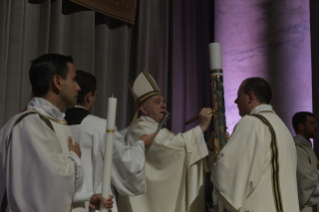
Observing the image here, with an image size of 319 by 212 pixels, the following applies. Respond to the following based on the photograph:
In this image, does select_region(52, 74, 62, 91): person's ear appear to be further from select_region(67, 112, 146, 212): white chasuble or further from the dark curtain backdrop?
the dark curtain backdrop

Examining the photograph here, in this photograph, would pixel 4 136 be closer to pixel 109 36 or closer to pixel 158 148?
pixel 158 148

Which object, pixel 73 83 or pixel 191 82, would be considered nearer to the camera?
pixel 73 83

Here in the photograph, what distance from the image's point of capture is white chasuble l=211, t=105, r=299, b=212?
2.88m

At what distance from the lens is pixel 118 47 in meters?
5.37

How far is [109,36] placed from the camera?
5.37 m

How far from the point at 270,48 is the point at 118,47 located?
230 centimetres

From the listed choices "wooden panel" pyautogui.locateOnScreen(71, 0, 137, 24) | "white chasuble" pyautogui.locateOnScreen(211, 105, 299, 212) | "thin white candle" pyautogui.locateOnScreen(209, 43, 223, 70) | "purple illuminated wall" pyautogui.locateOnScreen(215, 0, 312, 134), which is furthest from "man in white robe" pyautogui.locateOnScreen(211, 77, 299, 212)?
"purple illuminated wall" pyautogui.locateOnScreen(215, 0, 312, 134)

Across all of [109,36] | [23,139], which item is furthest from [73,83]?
[109,36]

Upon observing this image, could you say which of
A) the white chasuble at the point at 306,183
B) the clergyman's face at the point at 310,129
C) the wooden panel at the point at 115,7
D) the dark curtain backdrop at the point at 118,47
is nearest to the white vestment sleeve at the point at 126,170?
the dark curtain backdrop at the point at 118,47

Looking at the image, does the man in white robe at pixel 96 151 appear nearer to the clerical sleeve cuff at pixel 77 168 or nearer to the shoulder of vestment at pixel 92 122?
the shoulder of vestment at pixel 92 122

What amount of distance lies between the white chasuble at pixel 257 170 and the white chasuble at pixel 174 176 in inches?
27.5

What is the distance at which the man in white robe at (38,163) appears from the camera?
2039 mm

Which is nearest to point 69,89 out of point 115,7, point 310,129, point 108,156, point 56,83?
point 56,83

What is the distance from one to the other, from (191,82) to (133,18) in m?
1.58
